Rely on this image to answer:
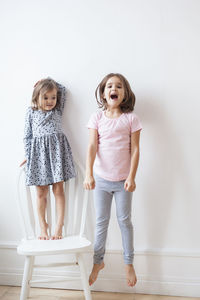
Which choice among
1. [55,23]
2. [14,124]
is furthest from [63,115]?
[55,23]

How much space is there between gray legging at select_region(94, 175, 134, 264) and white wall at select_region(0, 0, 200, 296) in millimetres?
125

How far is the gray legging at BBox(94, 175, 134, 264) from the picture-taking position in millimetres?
1656

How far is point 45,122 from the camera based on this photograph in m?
1.74

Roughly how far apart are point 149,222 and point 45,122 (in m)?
0.80

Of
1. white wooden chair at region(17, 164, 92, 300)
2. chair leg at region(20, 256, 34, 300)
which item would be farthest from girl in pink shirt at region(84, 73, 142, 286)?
chair leg at region(20, 256, 34, 300)

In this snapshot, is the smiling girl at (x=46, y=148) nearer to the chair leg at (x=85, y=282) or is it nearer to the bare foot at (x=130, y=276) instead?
the chair leg at (x=85, y=282)

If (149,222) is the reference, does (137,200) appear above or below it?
above

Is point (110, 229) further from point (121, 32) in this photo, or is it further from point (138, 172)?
point (121, 32)

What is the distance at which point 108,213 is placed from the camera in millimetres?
1702

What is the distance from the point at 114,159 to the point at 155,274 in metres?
0.70

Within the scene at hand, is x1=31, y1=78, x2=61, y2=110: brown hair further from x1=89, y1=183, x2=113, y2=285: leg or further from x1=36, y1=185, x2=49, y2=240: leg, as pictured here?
x1=89, y1=183, x2=113, y2=285: leg

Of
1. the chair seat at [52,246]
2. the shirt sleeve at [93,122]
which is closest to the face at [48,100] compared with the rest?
the shirt sleeve at [93,122]

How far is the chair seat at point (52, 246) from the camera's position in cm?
148

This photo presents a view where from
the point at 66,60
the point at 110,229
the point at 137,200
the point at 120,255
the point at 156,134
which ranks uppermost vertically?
the point at 66,60
